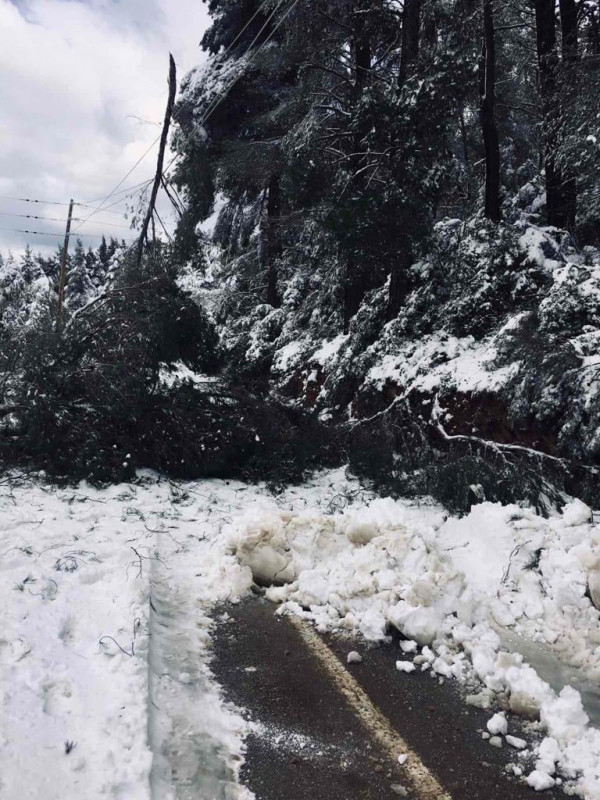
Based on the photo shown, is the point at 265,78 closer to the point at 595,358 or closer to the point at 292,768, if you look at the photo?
the point at 595,358

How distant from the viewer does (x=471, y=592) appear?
155 inches

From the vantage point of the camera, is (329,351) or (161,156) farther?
(329,351)

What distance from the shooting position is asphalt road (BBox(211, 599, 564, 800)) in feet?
8.11

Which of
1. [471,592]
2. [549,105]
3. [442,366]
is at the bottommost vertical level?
[471,592]

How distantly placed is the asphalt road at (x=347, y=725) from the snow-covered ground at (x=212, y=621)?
0.36ft

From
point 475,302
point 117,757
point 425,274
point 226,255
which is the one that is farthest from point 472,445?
point 226,255

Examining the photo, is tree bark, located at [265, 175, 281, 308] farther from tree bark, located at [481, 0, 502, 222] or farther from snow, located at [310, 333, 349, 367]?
tree bark, located at [481, 0, 502, 222]

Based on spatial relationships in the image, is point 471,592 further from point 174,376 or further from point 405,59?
point 405,59

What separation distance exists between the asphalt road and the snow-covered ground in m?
0.11

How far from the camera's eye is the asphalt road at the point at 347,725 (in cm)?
247

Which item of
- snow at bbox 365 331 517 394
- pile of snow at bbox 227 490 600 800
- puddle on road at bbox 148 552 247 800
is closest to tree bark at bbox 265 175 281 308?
snow at bbox 365 331 517 394

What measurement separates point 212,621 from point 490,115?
412 inches

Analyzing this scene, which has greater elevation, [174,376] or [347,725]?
[174,376]

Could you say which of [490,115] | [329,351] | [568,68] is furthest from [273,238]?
[568,68]
